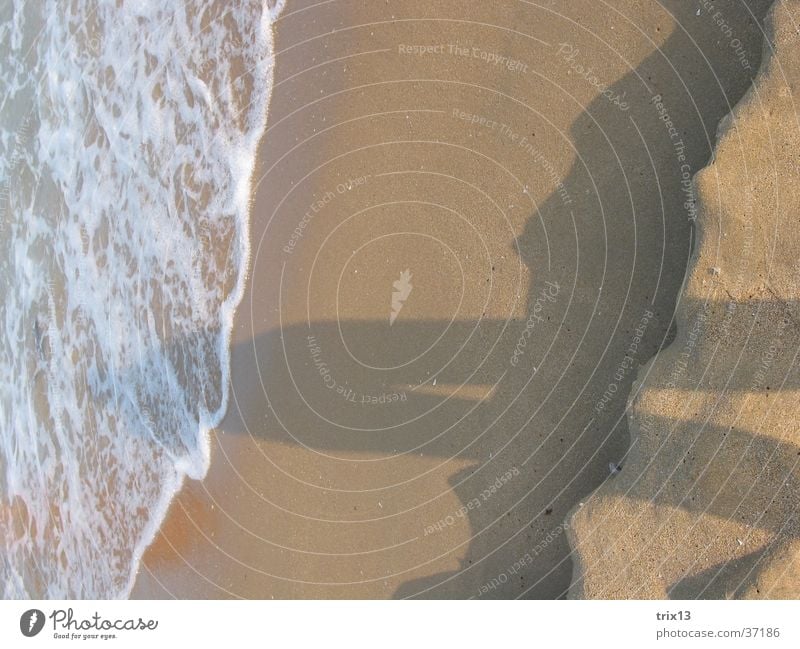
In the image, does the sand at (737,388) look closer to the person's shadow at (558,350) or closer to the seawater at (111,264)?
the person's shadow at (558,350)

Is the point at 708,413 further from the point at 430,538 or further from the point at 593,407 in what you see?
the point at 430,538

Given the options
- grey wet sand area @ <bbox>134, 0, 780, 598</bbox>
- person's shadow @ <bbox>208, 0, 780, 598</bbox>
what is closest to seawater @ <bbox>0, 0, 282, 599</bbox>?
grey wet sand area @ <bbox>134, 0, 780, 598</bbox>

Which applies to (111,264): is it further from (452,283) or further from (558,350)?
(558,350)

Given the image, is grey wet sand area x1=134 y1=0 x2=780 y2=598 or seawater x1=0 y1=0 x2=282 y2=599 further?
seawater x1=0 y1=0 x2=282 y2=599

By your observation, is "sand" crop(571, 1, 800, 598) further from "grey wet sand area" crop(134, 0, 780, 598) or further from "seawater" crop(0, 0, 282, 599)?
"seawater" crop(0, 0, 282, 599)

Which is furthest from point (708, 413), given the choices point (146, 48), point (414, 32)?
point (146, 48)
